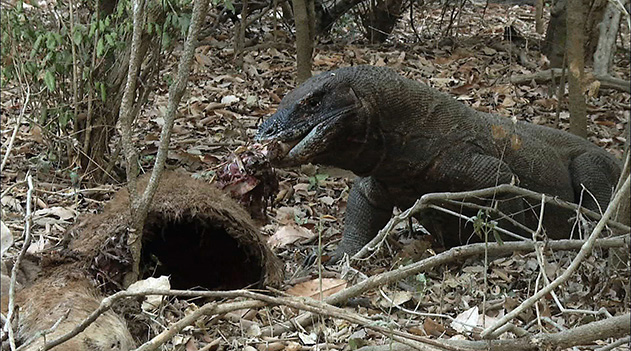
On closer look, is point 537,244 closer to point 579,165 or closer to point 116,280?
point 116,280

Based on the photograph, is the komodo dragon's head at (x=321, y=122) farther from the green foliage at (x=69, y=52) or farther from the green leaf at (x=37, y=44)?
the green leaf at (x=37, y=44)

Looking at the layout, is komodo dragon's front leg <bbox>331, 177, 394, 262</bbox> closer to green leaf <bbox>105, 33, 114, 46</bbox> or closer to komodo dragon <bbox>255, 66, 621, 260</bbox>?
komodo dragon <bbox>255, 66, 621, 260</bbox>

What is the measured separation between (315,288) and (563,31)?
221 inches

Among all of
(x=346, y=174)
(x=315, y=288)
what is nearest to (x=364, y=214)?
(x=315, y=288)

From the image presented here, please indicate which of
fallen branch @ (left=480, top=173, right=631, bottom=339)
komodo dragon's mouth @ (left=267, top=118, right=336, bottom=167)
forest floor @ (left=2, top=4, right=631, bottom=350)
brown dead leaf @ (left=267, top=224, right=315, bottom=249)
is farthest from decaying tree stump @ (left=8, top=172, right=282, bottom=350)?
fallen branch @ (left=480, top=173, right=631, bottom=339)

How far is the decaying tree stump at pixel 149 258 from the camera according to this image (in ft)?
10.1

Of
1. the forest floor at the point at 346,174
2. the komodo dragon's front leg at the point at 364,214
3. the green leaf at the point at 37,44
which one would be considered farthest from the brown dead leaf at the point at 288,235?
the green leaf at the point at 37,44

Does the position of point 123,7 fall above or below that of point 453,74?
above

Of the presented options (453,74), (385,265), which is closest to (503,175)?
(385,265)

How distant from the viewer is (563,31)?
8828mm

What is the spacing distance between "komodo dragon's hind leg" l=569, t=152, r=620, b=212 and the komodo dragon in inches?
0.8

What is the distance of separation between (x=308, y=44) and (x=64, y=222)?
105 inches

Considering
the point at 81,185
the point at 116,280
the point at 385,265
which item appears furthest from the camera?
the point at 81,185

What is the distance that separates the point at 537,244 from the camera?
3.13m
